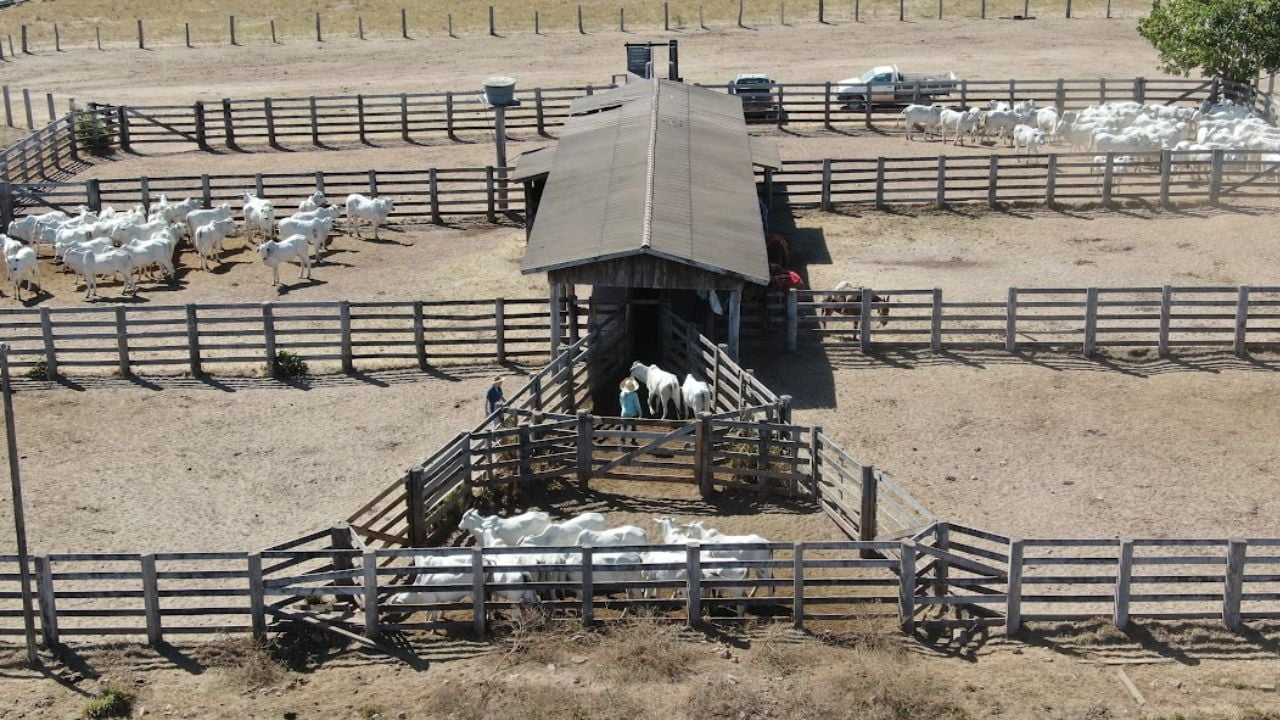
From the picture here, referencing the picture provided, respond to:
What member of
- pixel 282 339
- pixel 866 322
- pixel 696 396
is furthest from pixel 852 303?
pixel 282 339

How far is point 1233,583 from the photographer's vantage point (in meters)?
14.2

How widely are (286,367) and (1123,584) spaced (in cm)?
1331

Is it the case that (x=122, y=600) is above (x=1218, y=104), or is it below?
below

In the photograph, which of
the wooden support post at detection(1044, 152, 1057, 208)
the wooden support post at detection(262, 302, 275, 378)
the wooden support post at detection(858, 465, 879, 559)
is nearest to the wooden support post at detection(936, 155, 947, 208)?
the wooden support post at detection(1044, 152, 1057, 208)

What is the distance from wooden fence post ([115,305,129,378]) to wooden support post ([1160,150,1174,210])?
21192 mm

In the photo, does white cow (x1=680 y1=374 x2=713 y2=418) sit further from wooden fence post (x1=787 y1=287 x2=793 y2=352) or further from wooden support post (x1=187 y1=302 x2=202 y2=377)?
wooden support post (x1=187 y1=302 x2=202 y2=377)

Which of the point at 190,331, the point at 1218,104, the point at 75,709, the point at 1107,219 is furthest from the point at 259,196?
the point at 1218,104

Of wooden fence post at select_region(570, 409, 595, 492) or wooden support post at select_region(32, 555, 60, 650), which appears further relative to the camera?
wooden fence post at select_region(570, 409, 595, 492)

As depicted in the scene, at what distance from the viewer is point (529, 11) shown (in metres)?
62.0

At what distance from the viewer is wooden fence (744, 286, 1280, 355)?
23.1 metres

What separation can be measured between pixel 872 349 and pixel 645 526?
7.54m

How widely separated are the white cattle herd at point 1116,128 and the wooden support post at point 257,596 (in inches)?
924

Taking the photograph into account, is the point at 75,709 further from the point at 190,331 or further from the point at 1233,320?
the point at 1233,320

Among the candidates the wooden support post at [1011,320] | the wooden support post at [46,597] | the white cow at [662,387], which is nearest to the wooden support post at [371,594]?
the wooden support post at [46,597]
